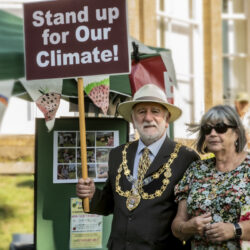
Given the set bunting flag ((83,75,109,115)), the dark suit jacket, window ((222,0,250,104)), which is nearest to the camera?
the dark suit jacket

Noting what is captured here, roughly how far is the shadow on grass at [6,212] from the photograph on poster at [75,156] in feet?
11.2

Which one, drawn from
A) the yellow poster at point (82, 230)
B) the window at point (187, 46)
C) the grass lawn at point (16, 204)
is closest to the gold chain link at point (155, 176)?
the yellow poster at point (82, 230)

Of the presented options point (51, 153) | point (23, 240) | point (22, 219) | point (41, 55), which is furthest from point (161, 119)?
point (22, 219)

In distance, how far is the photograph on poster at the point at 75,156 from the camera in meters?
5.36

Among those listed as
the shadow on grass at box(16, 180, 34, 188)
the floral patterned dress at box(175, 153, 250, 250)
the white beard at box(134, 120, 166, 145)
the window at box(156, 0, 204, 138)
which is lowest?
the shadow on grass at box(16, 180, 34, 188)

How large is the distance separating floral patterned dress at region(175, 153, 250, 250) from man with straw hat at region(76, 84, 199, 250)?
0.31m

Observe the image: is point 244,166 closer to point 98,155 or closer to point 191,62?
point 98,155

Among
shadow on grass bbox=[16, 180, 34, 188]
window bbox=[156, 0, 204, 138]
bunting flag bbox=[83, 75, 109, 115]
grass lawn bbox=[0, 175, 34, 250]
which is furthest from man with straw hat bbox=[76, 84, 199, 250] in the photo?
window bbox=[156, 0, 204, 138]

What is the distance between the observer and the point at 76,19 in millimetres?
4484

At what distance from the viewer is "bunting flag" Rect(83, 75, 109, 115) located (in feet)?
16.1

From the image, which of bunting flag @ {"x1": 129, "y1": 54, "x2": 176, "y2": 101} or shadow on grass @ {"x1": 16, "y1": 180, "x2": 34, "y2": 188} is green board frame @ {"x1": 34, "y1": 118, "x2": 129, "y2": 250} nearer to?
bunting flag @ {"x1": 129, "y1": 54, "x2": 176, "y2": 101}

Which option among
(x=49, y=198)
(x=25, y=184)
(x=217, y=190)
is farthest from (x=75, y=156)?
(x=25, y=184)

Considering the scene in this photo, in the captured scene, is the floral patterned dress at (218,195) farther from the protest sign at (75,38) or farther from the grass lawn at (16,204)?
the grass lawn at (16,204)

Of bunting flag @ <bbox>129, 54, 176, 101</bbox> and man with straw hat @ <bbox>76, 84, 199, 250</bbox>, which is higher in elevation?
bunting flag @ <bbox>129, 54, 176, 101</bbox>
